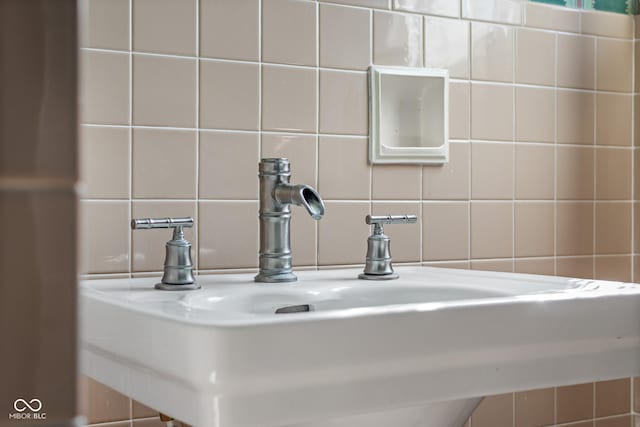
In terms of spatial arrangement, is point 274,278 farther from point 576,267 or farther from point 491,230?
point 576,267

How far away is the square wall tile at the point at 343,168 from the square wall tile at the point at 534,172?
364mm

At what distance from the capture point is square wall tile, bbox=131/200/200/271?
1.31 meters

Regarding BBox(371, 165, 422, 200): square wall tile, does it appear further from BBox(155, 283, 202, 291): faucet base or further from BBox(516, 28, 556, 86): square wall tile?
BBox(155, 283, 202, 291): faucet base

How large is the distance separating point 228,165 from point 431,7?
518 millimetres

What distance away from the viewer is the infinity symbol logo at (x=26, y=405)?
10.6 inches

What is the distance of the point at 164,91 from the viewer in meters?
1.33

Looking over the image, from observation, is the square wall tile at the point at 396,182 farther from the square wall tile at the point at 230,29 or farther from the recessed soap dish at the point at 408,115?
the square wall tile at the point at 230,29

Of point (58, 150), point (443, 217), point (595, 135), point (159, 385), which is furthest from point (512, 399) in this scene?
point (58, 150)

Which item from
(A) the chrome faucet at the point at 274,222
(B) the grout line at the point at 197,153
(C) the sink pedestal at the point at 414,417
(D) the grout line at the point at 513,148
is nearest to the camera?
(C) the sink pedestal at the point at 414,417


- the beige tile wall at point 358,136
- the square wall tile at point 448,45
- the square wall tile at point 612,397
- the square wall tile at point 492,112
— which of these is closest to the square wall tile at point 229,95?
the beige tile wall at point 358,136

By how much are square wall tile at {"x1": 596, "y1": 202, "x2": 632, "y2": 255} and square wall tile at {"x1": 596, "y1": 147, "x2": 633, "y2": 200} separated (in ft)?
0.07

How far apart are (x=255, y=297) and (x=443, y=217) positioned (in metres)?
0.55

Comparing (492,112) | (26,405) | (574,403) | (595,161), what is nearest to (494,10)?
(492,112)

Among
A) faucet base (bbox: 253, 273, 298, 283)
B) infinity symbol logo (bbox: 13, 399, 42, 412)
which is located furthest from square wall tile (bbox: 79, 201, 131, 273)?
infinity symbol logo (bbox: 13, 399, 42, 412)
